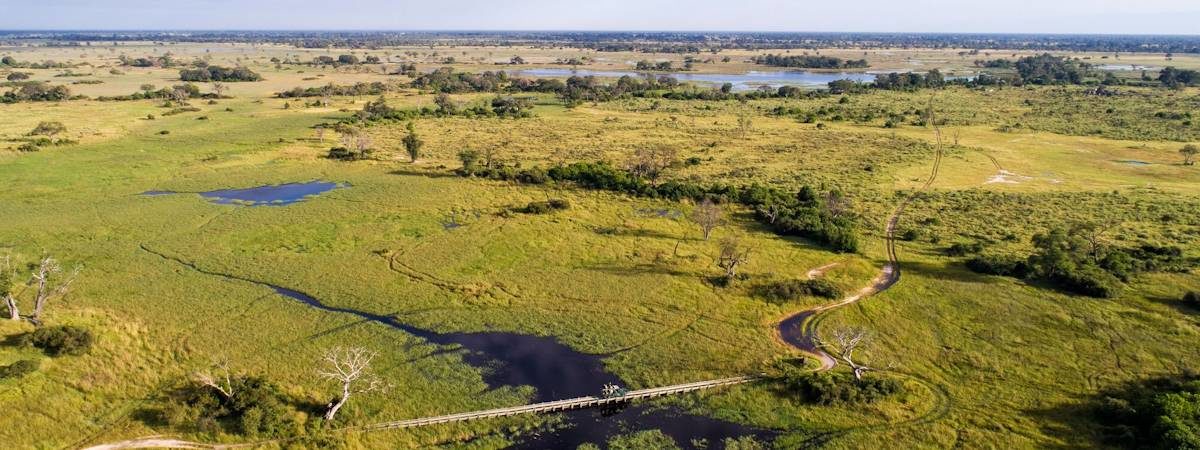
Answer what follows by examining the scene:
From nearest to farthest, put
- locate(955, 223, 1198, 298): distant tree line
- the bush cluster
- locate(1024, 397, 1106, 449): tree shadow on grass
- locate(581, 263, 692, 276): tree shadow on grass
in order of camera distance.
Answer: the bush cluster → locate(1024, 397, 1106, 449): tree shadow on grass → locate(955, 223, 1198, 298): distant tree line → locate(581, 263, 692, 276): tree shadow on grass

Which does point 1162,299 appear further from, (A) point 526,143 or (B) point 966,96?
(B) point 966,96

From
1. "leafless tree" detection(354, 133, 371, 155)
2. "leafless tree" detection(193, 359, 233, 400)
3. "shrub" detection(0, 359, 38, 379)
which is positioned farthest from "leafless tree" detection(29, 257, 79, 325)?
"leafless tree" detection(354, 133, 371, 155)

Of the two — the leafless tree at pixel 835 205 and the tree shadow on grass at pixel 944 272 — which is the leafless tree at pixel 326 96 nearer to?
the leafless tree at pixel 835 205

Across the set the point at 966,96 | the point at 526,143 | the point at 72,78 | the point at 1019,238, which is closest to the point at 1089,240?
the point at 1019,238

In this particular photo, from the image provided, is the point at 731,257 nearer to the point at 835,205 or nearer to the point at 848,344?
the point at 848,344

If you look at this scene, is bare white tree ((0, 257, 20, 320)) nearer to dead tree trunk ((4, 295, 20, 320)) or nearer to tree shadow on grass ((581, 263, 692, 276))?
dead tree trunk ((4, 295, 20, 320))

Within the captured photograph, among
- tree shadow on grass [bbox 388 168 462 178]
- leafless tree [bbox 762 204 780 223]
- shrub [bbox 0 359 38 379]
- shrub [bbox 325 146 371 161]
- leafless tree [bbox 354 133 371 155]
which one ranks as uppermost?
leafless tree [bbox 354 133 371 155]

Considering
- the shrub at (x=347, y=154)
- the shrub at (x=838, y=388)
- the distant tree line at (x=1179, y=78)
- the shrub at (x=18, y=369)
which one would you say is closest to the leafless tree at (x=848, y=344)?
the shrub at (x=838, y=388)
